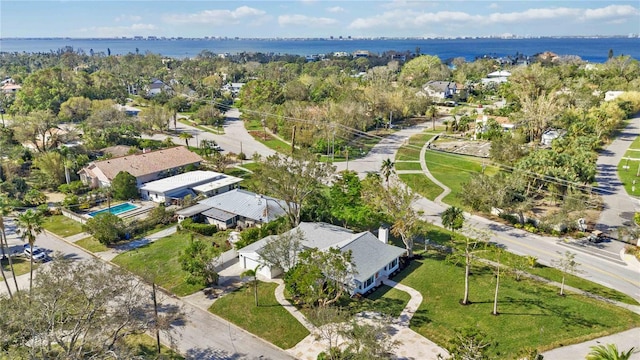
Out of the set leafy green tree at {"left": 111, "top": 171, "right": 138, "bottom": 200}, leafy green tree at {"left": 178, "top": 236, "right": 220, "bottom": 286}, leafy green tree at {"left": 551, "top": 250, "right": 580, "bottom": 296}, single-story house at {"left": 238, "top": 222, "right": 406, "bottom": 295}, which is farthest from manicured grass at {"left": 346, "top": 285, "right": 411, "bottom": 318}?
leafy green tree at {"left": 111, "top": 171, "right": 138, "bottom": 200}

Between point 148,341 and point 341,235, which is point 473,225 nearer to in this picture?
point 341,235

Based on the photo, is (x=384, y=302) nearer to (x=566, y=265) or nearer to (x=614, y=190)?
(x=566, y=265)

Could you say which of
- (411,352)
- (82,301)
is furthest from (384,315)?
(82,301)

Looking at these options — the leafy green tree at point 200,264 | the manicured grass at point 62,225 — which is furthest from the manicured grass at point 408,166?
the manicured grass at point 62,225

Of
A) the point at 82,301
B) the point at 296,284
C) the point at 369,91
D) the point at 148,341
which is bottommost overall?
the point at 148,341

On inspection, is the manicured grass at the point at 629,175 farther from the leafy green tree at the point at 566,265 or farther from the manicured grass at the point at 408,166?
the manicured grass at the point at 408,166

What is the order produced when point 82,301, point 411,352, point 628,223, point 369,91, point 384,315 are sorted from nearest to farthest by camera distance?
point 82,301, point 411,352, point 384,315, point 628,223, point 369,91

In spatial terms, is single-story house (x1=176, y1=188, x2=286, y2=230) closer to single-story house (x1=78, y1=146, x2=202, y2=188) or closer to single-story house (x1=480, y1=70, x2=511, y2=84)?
single-story house (x1=78, y1=146, x2=202, y2=188)
